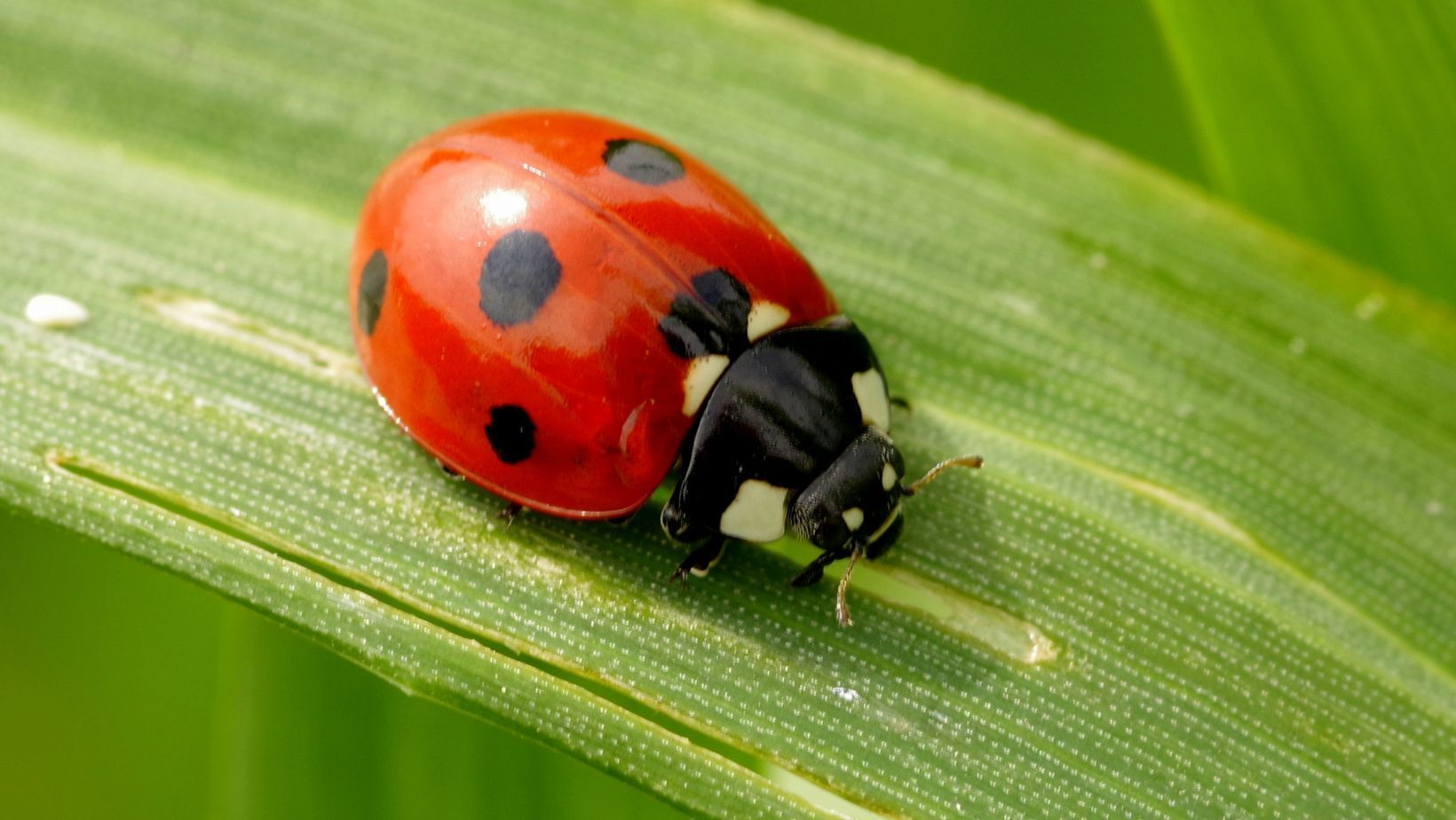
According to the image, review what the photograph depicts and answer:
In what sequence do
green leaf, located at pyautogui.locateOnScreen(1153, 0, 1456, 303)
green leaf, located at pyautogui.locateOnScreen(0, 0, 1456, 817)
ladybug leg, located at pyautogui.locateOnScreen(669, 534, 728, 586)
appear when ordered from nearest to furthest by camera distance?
green leaf, located at pyautogui.locateOnScreen(0, 0, 1456, 817) → ladybug leg, located at pyautogui.locateOnScreen(669, 534, 728, 586) → green leaf, located at pyautogui.locateOnScreen(1153, 0, 1456, 303)

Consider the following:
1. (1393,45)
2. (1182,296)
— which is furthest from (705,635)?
(1393,45)

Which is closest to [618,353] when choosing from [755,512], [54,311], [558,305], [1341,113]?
[558,305]

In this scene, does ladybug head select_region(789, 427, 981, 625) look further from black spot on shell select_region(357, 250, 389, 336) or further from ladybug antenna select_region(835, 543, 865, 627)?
→ black spot on shell select_region(357, 250, 389, 336)

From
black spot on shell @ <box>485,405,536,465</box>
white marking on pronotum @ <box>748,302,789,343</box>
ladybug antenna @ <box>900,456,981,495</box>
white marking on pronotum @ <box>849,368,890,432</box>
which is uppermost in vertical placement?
white marking on pronotum @ <box>748,302,789,343</box>

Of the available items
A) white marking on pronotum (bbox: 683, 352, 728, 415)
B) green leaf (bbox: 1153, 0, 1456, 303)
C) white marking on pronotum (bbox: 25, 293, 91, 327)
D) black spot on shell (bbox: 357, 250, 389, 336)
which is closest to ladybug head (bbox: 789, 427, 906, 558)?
white marking on pronotum (bbox: 683, 352, 728, 415)

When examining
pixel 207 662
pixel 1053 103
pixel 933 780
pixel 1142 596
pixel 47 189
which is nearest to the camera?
pixel 933 780

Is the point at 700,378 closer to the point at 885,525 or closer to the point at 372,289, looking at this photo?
the point at 885,525

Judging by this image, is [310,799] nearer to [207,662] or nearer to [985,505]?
[207,662]
